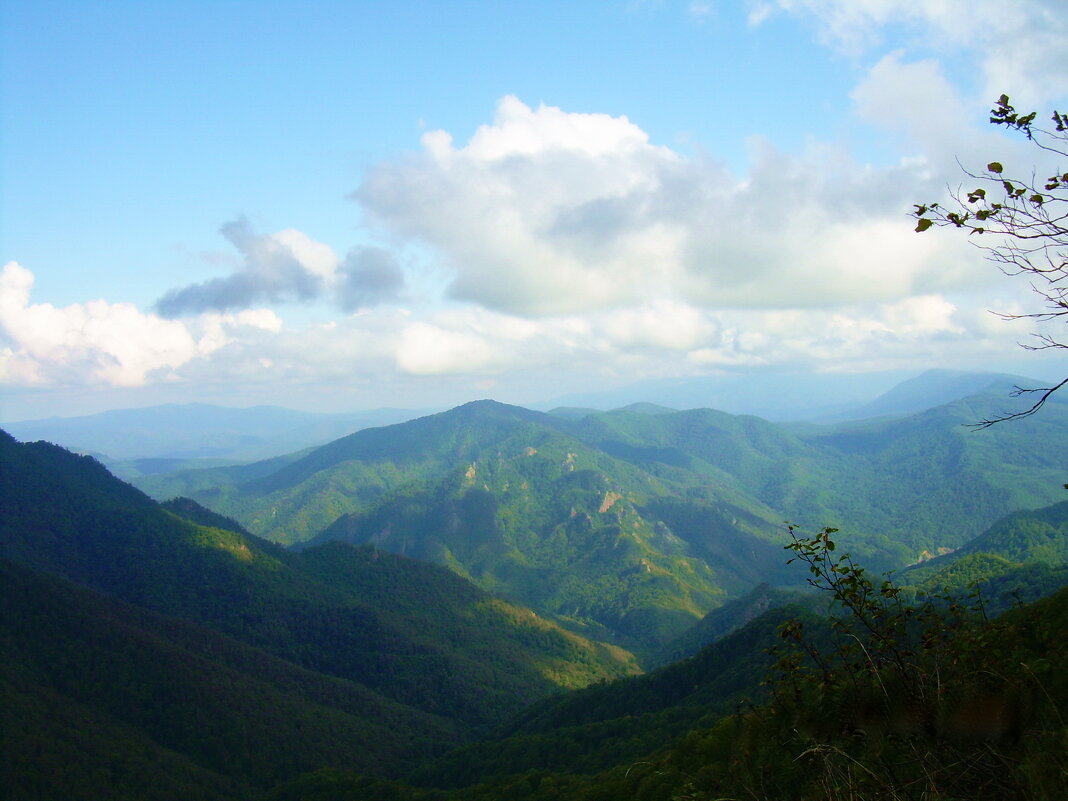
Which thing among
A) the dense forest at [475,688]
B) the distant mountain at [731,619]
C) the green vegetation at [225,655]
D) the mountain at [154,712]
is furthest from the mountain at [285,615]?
the mountain at [154,712]

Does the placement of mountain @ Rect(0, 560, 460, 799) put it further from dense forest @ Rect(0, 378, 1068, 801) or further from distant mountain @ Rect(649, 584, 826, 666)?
distant mountain @ Rect(649, 584, 826, 666)

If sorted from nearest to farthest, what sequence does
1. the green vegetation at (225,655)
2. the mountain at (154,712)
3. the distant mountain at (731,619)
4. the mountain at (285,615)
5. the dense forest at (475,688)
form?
the dense forest at (475,688) < the mountain at (154,712) < the green vegetation at (225,655) < the mountain at (285,615) < the distant mountain at (731,619)

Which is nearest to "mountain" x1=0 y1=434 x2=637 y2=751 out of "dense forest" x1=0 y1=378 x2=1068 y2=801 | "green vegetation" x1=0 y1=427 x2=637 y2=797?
"green vegetation" x1=0 y1=427 x2=637 y2=797

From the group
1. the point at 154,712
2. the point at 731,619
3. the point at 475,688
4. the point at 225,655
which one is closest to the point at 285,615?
the point at 225,655

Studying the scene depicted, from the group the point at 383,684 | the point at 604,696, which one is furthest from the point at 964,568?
the point at 383,684

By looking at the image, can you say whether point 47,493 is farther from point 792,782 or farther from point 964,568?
point 964,568

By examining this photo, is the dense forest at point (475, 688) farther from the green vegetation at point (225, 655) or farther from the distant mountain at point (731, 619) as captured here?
the distant mountain at point (731, 619)

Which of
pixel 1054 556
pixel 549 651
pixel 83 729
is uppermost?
pixel 83 729

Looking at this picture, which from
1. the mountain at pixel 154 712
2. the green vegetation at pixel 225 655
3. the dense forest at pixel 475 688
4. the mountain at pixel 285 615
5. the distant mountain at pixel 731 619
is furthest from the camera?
the distant mountain at pixel 731 619
